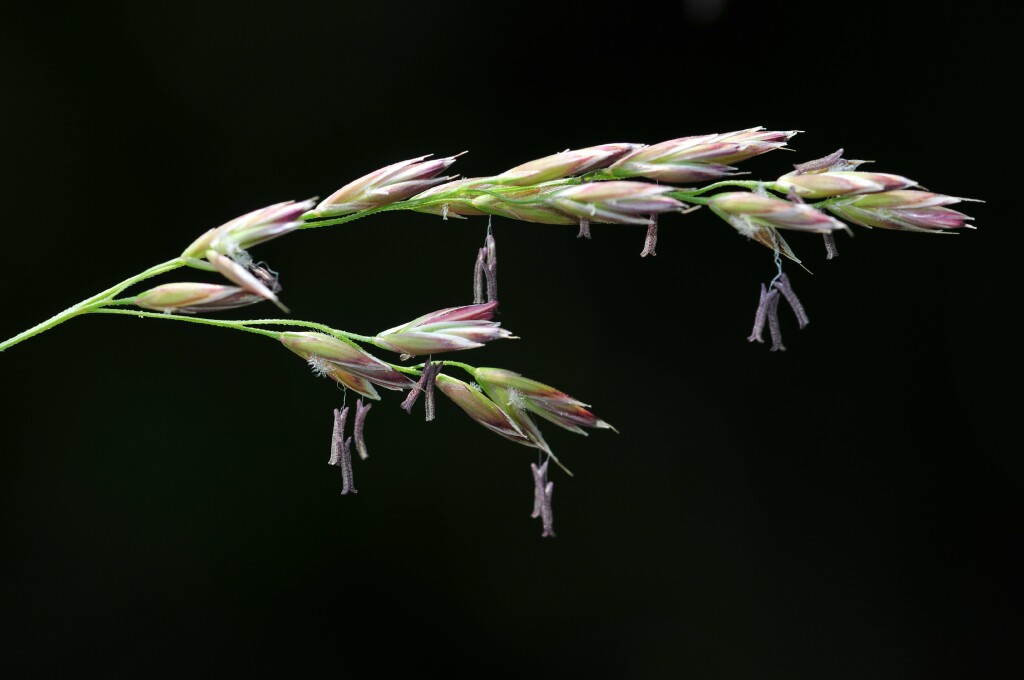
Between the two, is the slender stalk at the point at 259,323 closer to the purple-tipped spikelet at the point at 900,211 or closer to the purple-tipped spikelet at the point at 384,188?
the purple-tipped spikelet at the point at 384,188

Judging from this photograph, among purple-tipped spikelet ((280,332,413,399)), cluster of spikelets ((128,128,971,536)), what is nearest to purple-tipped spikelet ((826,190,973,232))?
cluster of spikelets ((128,128,971,536))

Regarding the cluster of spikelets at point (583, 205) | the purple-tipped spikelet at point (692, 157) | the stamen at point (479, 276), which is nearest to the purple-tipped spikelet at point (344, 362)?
the cluster of spikelets at point (583, 205)

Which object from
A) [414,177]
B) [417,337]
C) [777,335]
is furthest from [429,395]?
[777,335]

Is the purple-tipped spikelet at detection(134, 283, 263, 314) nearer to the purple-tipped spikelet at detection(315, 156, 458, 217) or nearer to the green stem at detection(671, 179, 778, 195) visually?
the purple-tipped spikelet at detection(315, 156, 458, 217)

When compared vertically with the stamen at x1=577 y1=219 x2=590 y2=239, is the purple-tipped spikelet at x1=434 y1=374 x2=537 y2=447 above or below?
below

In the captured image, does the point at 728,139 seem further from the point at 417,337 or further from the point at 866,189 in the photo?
the point at 417,337
